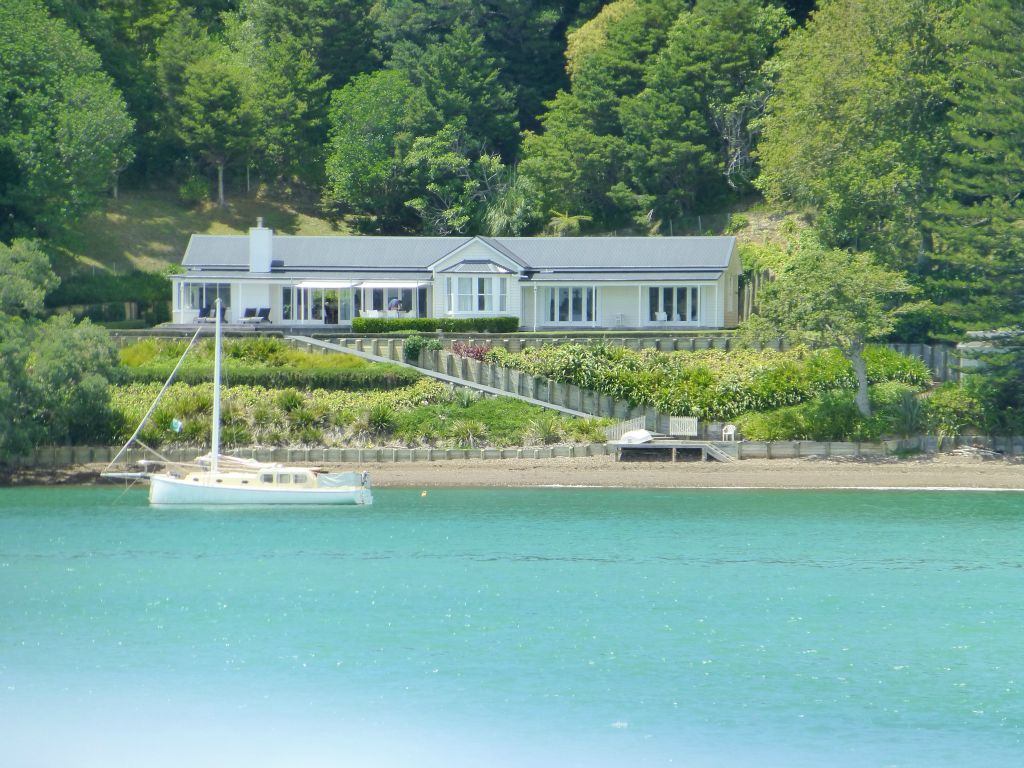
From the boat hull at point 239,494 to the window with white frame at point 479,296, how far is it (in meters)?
18.6

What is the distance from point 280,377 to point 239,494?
28.4 ft

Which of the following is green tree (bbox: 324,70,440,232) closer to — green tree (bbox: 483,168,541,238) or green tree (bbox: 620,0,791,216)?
green tree (bbox: 483,168,541,238)

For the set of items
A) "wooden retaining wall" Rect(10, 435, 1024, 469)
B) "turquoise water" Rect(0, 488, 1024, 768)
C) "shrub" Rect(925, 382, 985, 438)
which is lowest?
"turquoise water" Rect(0, 488, 1024, 768)

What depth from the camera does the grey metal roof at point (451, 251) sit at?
6525 cm

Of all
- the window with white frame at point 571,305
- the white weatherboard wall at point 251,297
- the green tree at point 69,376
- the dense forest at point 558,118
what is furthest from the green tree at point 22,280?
the window with white frame at point 571,305

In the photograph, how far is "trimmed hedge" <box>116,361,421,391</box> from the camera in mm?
54281

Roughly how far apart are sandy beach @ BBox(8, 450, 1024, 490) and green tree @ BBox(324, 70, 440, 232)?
110 ft

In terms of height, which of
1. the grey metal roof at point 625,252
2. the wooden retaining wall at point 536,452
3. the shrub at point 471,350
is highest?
the grey metal roof at point 625,252

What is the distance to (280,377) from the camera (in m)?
54.3

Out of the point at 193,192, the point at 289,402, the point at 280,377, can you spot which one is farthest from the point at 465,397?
the point at 193,192

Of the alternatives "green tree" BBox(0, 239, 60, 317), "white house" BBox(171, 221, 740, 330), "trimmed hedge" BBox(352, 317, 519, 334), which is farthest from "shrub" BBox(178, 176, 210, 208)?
"green tree" BBox(0, 239, 60, 317)

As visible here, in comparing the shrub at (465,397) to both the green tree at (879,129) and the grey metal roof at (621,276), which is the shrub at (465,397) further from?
the green tree at (879,129)

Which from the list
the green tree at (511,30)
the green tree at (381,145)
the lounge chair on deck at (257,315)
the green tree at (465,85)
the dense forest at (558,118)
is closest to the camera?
the dense forest at (558,118)

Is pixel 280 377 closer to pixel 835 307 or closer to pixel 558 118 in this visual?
pixel 835 307
